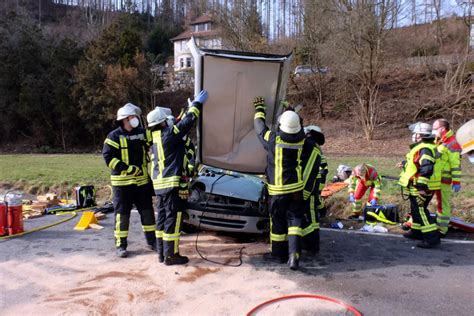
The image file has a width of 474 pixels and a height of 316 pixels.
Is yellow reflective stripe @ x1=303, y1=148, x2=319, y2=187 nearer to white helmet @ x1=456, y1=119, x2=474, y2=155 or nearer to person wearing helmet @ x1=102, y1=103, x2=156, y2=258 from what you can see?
person wearing helmet @ x1=102, y1=103, x2=156, y2=258

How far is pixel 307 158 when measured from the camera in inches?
221

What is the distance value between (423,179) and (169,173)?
3.61m

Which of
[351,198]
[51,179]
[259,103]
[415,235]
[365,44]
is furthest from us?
[365,44]

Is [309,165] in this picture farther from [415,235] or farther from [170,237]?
[415,235]

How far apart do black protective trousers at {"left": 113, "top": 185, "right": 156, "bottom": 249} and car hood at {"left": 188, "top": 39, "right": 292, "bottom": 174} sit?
1.15 metres

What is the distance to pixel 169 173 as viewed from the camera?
17.5ft

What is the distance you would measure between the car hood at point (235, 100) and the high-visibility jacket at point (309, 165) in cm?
80

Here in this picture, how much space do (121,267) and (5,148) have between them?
29.0 meters

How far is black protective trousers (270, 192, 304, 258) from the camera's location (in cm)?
529

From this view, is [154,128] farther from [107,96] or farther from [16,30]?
[16,30]

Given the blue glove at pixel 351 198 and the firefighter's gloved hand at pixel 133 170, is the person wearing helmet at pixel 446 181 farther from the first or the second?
the firefighter's gloved hand at pixel 133 170

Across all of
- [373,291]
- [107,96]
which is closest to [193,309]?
[373,291]

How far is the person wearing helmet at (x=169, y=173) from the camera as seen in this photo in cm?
523

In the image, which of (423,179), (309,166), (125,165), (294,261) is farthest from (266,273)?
(423,179)
